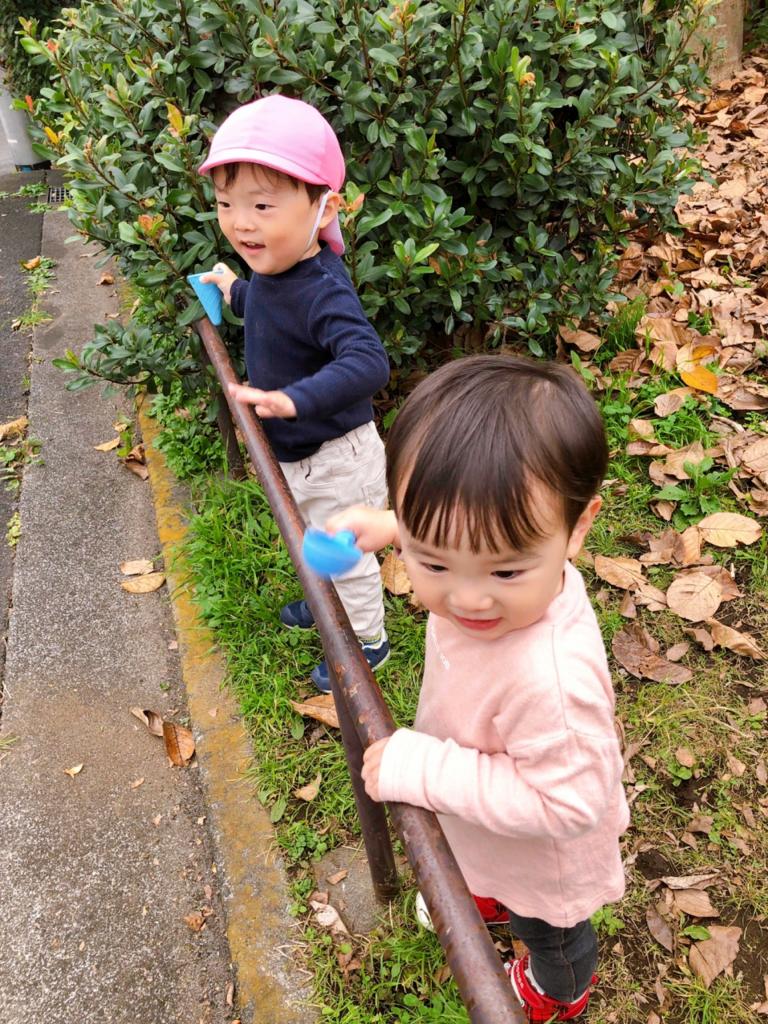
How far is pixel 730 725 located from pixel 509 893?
1.24 m

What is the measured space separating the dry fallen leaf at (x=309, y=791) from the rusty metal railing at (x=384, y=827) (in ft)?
1.27

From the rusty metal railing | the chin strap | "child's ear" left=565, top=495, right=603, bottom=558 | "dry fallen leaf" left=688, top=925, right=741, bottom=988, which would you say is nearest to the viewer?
the rusty metal railing

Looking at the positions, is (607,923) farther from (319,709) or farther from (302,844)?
(319,709)

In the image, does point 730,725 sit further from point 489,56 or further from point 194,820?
point 489,56

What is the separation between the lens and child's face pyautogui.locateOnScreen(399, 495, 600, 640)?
1041 mm

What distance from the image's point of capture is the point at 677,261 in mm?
4207

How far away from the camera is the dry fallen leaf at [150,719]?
268cm

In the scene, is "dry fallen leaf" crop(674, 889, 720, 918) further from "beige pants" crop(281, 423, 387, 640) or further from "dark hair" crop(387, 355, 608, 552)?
"dark hair" crop(387, 355, 608, 552)

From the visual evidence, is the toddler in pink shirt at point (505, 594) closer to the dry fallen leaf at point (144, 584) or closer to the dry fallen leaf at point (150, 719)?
the dry fallen leaf at point (150, 719)

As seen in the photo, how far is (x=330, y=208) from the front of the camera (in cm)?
207

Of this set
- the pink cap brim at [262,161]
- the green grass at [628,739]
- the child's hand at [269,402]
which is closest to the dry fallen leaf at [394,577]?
the green grass at [628,739]

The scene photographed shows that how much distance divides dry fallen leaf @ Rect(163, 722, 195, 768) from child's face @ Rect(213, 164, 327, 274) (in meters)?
1.53

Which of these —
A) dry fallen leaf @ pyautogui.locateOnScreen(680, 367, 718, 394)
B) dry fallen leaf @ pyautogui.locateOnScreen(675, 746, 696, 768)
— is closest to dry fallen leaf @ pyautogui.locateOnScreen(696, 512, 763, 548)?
dry fallen leaf @ pyautogui.locateOnScreen(680, 367, 718, 394)

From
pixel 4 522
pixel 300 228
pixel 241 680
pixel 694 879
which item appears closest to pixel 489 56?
pixel 300 228
